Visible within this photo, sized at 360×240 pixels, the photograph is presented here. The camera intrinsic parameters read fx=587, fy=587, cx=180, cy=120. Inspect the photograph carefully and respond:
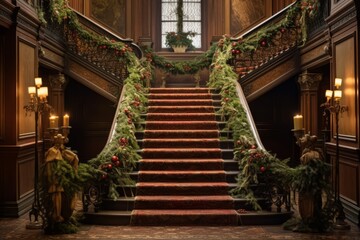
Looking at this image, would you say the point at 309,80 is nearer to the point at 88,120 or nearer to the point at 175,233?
the point at 88,120

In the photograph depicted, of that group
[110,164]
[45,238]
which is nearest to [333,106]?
[110,164]

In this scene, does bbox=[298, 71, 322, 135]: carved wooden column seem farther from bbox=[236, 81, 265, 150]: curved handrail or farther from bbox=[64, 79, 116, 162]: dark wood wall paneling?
bbox=[64, 79, 116, 162]: dark wood wall paneling

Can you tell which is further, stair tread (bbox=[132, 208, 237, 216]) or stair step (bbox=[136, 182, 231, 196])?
stair step (bbox=[136, 182, 231, 196])

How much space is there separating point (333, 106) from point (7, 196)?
524cm

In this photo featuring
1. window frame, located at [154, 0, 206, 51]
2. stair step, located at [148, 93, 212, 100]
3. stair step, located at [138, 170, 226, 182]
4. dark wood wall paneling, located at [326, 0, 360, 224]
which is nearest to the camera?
dark wood wall paneling, located at [326, 0, 360, 224]

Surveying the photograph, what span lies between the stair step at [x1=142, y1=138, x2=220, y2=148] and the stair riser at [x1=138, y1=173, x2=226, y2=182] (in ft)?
3.47

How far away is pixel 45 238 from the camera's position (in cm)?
763

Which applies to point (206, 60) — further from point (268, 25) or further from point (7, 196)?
point (7, 196)

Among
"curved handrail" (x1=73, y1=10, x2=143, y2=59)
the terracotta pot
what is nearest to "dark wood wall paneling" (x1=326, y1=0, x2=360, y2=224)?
"curved handrail" (x1=73, y1=10, x2=143, y2=59)

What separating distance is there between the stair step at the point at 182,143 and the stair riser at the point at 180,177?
106 cm

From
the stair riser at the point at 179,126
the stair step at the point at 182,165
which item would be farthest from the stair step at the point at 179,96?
the stair step at the point at 182,165

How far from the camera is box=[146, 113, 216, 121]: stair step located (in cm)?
1160

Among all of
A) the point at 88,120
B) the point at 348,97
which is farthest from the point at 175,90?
the point at 348,97

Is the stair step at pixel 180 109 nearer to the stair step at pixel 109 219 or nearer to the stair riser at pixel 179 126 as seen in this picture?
the stair riser at pixel 179 126
